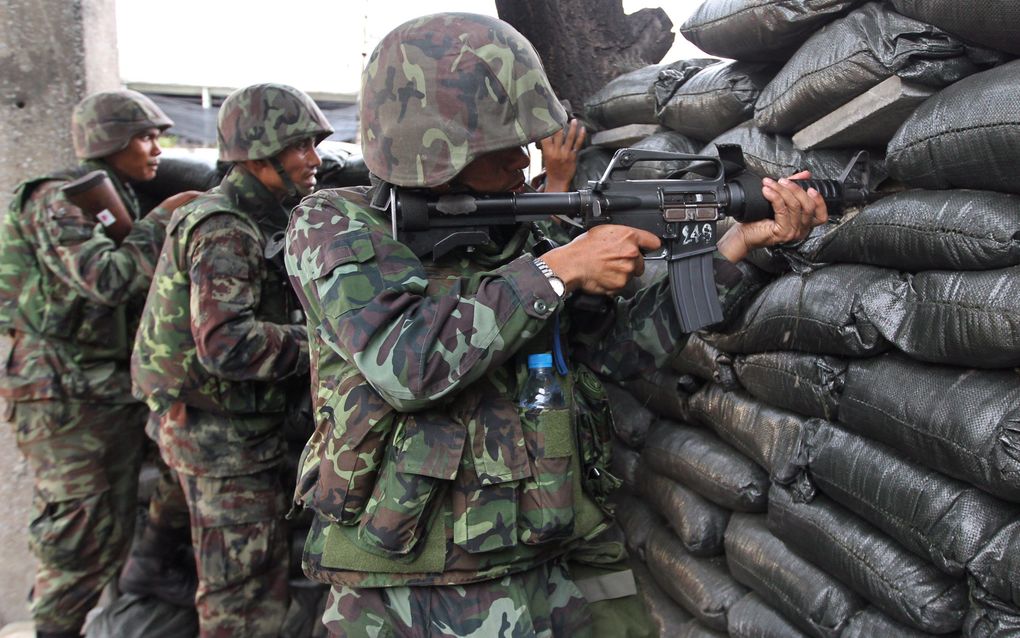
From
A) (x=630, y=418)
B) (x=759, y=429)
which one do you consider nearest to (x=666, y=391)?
(x=630, y=418)

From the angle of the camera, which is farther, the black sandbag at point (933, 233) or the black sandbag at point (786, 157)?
the black sandbag at point (786, 157)

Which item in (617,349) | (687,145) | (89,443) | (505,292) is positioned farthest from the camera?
(89,443)

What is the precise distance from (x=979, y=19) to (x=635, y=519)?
5.82 ft

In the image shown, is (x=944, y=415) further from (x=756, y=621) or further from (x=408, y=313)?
(x=408, y=313)

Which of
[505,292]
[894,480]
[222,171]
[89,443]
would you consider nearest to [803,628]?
[894,480]

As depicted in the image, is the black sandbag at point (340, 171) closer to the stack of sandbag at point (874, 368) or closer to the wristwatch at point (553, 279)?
the stack of sandbag at point (874, 368)

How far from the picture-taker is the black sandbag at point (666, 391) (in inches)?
95.9

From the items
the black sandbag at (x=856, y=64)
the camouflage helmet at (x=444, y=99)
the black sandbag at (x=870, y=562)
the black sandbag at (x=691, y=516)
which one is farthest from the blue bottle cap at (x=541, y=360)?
the black sandbag at (x=691, y=516)

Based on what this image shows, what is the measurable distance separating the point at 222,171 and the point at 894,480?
3010 millimetres

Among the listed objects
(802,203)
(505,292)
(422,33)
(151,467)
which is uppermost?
(422,33)

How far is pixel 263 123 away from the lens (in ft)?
9.05

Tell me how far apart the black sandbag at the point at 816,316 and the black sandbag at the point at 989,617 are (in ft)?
1.63

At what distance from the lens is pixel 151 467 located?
3.79 m

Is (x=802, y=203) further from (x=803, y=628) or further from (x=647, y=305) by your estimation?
(x=803, y=628)
